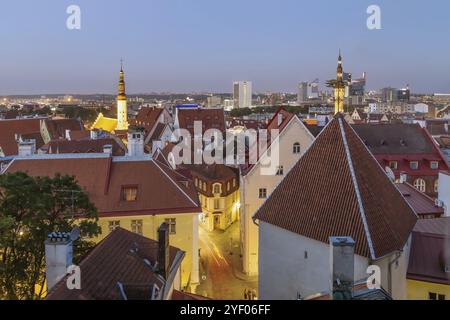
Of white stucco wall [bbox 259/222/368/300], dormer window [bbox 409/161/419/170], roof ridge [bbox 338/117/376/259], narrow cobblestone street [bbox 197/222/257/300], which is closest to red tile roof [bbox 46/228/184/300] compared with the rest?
white stucco wall [bbox 259/222/368/300]

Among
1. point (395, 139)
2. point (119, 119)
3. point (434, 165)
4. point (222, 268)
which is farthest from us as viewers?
point (119, 119)

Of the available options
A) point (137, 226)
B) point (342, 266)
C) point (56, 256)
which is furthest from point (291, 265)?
point (56, 256)

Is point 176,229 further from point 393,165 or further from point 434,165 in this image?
point 434,165

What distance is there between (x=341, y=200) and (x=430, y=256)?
4.50 meters

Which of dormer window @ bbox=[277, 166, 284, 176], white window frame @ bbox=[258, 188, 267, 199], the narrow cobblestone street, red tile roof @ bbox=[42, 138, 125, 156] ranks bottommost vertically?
the narrow cobblestone street

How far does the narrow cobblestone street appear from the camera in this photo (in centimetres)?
2797

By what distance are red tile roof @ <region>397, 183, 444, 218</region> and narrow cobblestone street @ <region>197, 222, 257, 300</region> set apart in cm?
994

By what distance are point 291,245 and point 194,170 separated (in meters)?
26.1

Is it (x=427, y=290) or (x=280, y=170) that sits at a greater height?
(x=280, y=170)

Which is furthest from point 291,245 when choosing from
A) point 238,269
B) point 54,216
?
point 238,269

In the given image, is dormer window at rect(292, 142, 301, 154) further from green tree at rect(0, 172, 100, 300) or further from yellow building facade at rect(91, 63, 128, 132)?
yellow building facade at rect(91, 63, 128, 132)

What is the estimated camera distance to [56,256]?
13.2 meters

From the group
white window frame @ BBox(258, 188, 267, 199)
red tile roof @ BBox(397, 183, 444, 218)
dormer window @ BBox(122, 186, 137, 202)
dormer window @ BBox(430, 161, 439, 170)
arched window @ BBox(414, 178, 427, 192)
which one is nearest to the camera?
dormer window @ BBox(122, 186, 137, 202)

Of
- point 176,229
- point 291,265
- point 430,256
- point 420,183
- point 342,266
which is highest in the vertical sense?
point 342,266
